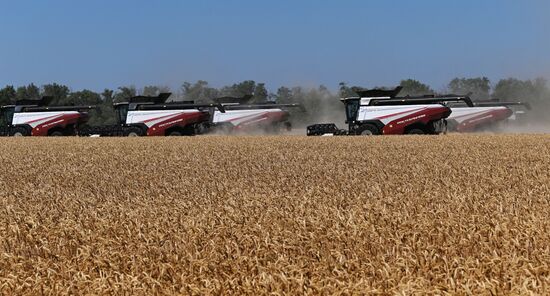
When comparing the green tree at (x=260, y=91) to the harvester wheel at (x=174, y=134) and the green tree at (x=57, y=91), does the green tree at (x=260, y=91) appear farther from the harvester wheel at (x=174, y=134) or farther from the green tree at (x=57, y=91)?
the harvester wheel at (x=174, y=134)

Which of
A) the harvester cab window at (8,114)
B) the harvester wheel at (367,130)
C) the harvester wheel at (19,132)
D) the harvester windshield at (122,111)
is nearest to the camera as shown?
the harvester wheel at (367,130)

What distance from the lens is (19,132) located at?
1547 inches

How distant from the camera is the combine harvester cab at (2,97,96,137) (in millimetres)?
38500

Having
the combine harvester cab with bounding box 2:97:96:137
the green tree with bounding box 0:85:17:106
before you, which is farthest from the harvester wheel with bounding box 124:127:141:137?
the green tree with bounding box 0:85:17:106

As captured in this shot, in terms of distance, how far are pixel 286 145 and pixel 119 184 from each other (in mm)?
12335

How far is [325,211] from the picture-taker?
764cm

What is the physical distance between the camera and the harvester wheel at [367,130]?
31.8m

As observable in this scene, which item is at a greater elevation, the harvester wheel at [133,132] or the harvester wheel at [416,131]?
the harvester wheel at [133,132]

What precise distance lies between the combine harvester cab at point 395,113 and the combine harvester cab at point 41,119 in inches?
608

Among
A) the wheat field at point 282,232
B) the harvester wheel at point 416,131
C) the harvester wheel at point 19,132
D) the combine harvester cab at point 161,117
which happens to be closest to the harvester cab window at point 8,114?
the harvester wheel at point 19,132

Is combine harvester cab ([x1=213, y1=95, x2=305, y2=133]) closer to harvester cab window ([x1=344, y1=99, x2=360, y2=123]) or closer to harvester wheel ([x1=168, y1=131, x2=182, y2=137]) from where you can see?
harvester wheel ([x1=168, y1=131, x2=182, y2=137])

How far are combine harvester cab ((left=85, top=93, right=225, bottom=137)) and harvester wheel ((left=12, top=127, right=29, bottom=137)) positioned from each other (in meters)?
5.73

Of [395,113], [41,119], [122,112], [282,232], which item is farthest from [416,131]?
[282,232]

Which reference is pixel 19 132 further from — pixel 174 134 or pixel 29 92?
pixel 29 92
